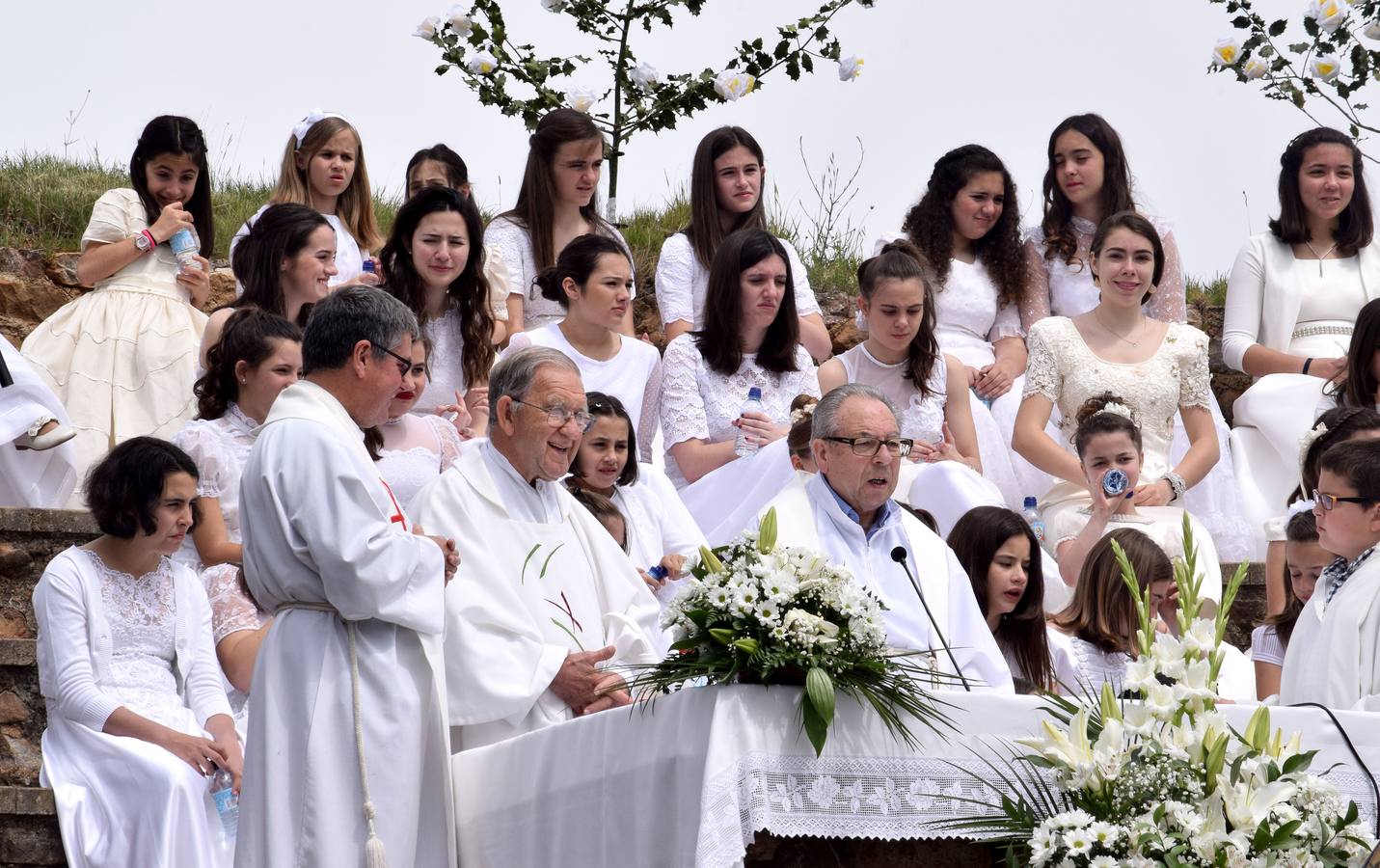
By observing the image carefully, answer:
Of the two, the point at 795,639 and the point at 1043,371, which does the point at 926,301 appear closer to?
the point at 1043,371

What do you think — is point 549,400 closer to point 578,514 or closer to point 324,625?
point 578,514

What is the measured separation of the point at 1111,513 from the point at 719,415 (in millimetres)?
1897

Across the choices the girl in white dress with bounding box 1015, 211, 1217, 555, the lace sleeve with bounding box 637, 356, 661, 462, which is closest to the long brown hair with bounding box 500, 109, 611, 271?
the lace sleeve with bounding box 637, 356, 661, 462

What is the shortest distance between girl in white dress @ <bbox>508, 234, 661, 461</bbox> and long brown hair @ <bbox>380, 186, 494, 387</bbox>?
0.19 m

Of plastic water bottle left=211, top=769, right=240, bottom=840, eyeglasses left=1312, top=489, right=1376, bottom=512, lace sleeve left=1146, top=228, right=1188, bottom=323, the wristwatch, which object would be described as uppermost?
lace sleeve left=1146, top=228, right=1188, bottom=323

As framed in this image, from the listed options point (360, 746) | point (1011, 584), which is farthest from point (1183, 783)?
point (1011, 584)

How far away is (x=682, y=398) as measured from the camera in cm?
973

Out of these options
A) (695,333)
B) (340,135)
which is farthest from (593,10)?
(695,333)

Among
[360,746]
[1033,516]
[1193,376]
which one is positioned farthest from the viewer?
[1193,376]

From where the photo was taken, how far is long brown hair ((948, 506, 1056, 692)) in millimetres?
7777

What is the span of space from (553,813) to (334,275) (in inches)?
203

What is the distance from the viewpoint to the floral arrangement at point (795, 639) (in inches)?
204

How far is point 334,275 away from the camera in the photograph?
33.7ft

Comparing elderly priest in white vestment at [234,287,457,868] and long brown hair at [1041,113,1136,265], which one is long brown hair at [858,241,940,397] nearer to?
long brown hair at [1041,113,1136,265]
